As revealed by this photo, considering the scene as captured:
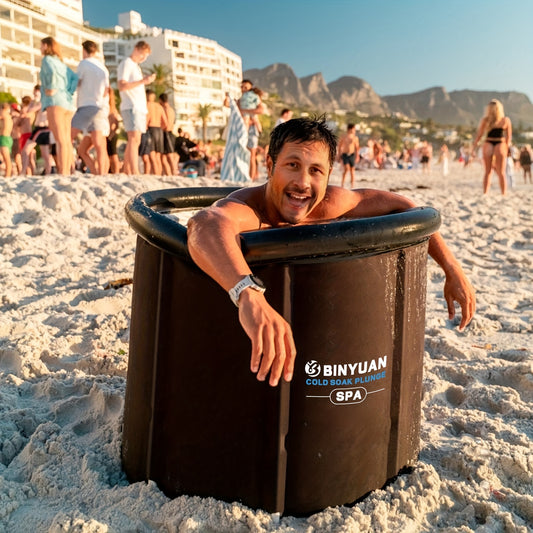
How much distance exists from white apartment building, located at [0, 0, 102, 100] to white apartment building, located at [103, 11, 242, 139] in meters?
20.2

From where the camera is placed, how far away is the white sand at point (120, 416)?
5.10 ft

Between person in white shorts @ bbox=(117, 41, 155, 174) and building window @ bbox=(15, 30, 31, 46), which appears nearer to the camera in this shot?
person in white shorts @ bbox=(117, 41, 155, 174)

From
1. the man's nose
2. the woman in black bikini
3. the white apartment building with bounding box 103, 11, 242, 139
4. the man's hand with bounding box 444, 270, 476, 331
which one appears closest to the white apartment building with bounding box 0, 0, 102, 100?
the white apartment building with bounding box 103, 11, 242, 139

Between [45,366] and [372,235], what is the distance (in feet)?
5.91

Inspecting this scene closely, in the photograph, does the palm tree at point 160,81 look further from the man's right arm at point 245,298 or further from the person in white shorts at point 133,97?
the man's right arm at point 245,298

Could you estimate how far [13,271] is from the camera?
4086 mm

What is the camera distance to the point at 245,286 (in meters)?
1.31

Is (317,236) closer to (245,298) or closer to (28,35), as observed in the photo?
(245,298)

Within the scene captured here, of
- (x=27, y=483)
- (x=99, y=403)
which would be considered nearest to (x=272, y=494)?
(x=27, y=483)

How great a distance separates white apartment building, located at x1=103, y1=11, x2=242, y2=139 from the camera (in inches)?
3442

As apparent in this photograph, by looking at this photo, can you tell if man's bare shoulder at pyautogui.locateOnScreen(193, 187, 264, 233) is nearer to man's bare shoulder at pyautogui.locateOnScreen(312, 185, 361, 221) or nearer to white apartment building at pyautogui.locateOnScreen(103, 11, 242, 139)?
man's bare shoulder at pyautogui.locateOnScreen(312, 185, 361, 221)

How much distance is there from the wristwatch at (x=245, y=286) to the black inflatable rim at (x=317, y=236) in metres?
0.07

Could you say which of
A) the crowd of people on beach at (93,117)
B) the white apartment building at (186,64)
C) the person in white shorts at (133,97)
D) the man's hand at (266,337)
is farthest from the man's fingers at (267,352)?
the white apartment building at (186,64)

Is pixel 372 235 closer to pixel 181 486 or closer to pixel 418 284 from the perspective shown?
pixel 418 284
